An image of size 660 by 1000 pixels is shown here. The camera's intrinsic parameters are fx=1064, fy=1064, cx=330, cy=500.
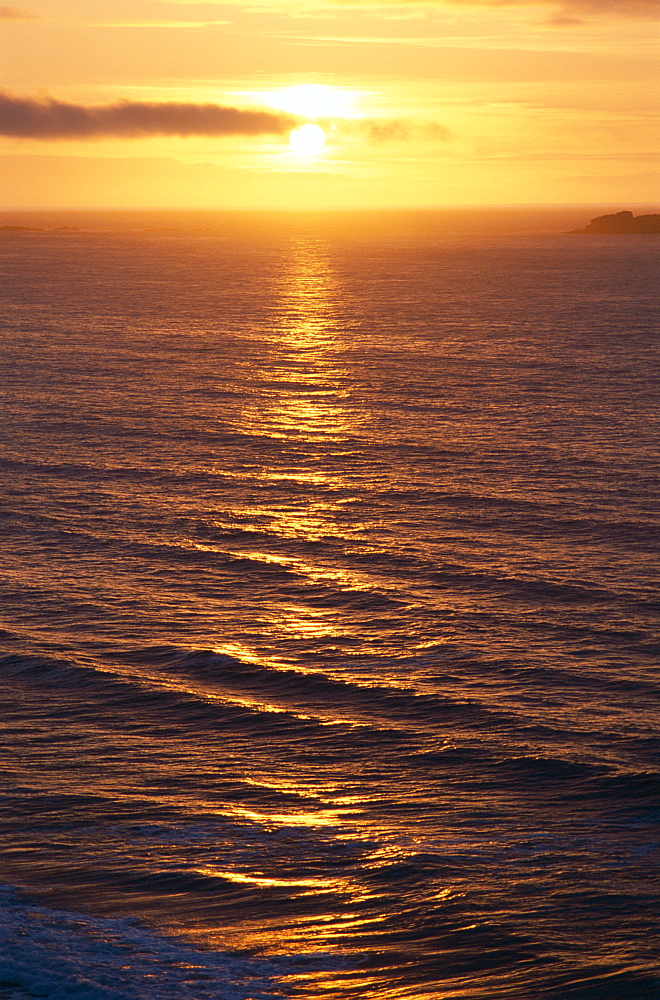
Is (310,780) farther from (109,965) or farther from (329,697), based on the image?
(109,965)

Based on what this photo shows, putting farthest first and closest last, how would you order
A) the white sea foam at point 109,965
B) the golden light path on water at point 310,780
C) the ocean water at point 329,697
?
the ocean water at point 329,697 < the golden light path on water at point 310,780 < the white sea foam at point 109,965

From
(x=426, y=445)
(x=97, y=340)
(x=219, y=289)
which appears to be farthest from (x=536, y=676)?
(x=219, y=289)

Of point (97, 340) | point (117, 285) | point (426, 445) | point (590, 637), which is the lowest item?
point (590, 637)

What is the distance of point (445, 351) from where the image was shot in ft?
233

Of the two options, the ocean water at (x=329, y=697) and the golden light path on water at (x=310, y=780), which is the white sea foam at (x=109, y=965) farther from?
the golden light path on water at (x=310, y=780)

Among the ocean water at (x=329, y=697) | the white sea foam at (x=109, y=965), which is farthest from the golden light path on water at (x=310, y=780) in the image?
the white sea foam at (x=109, y=965)

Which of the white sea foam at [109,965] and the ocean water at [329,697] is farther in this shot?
the ocean water at [329,697]

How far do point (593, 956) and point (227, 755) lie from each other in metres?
7.94

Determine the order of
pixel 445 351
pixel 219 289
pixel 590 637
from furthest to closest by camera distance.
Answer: pixel 219 289 < pixel 445 351 < pixel 590 637

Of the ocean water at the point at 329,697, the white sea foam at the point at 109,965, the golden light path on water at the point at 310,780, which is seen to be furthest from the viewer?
the ocean water at the point at 329,697

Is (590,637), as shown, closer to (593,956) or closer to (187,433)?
(593,956)

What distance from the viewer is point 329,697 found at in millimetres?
22375

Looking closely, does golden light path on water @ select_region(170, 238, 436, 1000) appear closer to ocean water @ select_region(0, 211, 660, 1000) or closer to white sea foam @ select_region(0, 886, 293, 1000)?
ocean water @ select_region(0, 211, 660, 1000)

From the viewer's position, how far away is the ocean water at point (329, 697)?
572 inches
